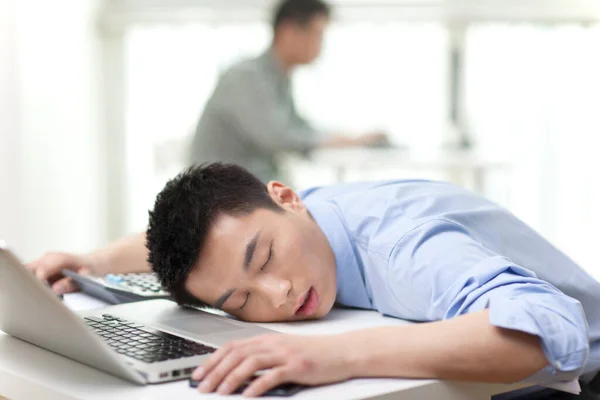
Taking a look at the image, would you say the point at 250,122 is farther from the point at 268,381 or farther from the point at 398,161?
the point at 268,381

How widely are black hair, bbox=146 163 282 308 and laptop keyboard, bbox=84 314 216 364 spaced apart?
0.30 feet

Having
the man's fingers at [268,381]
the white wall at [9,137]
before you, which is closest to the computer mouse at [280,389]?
the man's fingers at [268,381]

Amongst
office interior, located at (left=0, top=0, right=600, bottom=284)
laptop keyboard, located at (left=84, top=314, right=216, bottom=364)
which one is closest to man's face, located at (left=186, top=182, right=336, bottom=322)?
laptop keyboard, located at (left=84, top=314, right=216, bottom=364)

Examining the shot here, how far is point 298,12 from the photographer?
9.46 ft

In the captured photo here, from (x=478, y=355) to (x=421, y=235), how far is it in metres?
0.23

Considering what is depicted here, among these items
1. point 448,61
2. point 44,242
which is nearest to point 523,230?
point 44,242

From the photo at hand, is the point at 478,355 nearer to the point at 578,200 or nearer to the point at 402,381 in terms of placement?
the point at 402,381

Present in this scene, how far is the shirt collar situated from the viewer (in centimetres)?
114

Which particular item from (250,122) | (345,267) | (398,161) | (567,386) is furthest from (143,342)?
(398,161)

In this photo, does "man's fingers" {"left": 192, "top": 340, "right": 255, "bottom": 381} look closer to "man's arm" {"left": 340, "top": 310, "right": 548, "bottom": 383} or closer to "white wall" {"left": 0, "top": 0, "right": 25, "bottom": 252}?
"man's arm" {"left": 340, "top": 310, "right": 548, "bottom": 383}

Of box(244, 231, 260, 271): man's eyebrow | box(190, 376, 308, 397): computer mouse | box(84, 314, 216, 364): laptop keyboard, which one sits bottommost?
box(84, 314, 216, 364): laptop keyboard

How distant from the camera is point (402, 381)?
0.81 meters

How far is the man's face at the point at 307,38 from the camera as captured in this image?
2859mm

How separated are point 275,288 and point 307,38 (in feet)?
6.55
